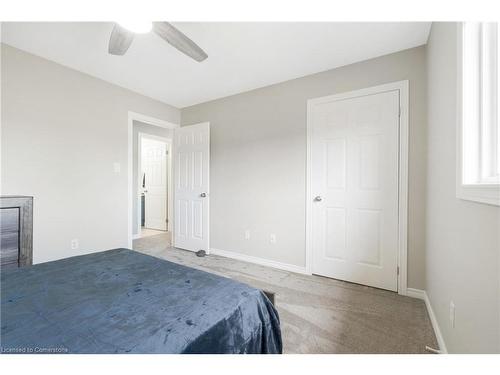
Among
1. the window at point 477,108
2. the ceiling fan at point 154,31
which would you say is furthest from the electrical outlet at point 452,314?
the ceiling fan at point 154,31

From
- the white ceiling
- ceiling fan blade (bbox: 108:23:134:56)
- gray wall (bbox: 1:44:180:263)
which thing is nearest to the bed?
gray wall (bbox: 1:44:180:263)

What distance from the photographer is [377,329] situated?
5.18ft

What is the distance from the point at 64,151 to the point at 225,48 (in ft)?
6.85

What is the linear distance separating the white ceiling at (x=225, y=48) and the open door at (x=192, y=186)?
859 mm

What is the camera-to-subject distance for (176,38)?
1.55 meters

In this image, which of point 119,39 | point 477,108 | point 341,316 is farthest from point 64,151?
point 477,108

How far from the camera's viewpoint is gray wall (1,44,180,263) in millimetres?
2127

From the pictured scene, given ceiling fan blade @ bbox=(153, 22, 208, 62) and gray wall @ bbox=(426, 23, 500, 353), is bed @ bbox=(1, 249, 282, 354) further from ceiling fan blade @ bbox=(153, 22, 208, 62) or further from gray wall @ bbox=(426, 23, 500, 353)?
ceiling fan blade @ bbox=(153, 22, 208, 62)

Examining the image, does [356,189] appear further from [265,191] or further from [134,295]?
[134,295]

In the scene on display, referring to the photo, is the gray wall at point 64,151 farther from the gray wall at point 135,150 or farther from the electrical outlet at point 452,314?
the electrical outlet at point 452,314

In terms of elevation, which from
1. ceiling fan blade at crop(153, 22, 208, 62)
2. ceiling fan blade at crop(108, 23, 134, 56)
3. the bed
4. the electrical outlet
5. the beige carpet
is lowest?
the beige carpet

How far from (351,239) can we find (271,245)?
38.6 inches

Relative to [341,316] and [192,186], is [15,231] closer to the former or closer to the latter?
[192,186]

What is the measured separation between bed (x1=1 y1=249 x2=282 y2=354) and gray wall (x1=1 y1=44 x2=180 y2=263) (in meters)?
1.44
